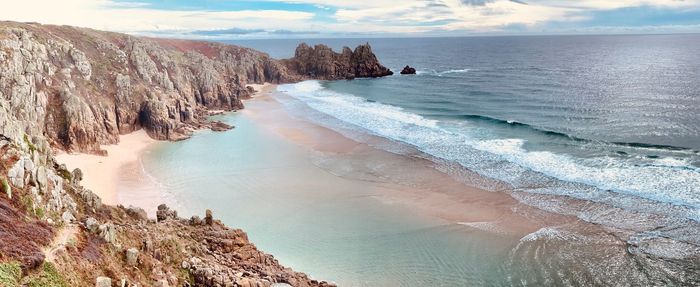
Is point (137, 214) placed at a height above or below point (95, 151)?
above

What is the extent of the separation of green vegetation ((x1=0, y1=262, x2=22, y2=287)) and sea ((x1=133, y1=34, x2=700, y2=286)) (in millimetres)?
14002

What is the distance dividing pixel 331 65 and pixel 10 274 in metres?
111

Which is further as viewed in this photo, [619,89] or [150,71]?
[619,89]

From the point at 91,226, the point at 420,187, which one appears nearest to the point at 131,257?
the point at 91,226

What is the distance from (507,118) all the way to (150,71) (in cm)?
4808

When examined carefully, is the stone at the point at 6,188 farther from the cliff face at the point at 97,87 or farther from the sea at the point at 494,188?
the sea at the point at 494,188

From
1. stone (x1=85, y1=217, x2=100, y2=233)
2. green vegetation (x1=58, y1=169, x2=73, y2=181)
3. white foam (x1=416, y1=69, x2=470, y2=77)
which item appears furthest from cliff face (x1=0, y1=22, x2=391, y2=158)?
white foam (x1=416, y1=69, x2=470, y2=77)

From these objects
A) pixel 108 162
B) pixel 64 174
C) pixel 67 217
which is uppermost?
pixel 64 174

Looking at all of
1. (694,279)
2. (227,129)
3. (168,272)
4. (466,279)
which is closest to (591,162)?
(694,279)

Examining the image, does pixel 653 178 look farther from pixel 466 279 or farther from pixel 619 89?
pixel 619 89

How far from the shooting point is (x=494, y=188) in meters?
36.7

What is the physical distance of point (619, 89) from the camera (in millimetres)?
78500

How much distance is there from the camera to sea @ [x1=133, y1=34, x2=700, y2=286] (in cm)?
2539

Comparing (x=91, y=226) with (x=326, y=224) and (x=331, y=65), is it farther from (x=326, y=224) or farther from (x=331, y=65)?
(x=331, y=65)
